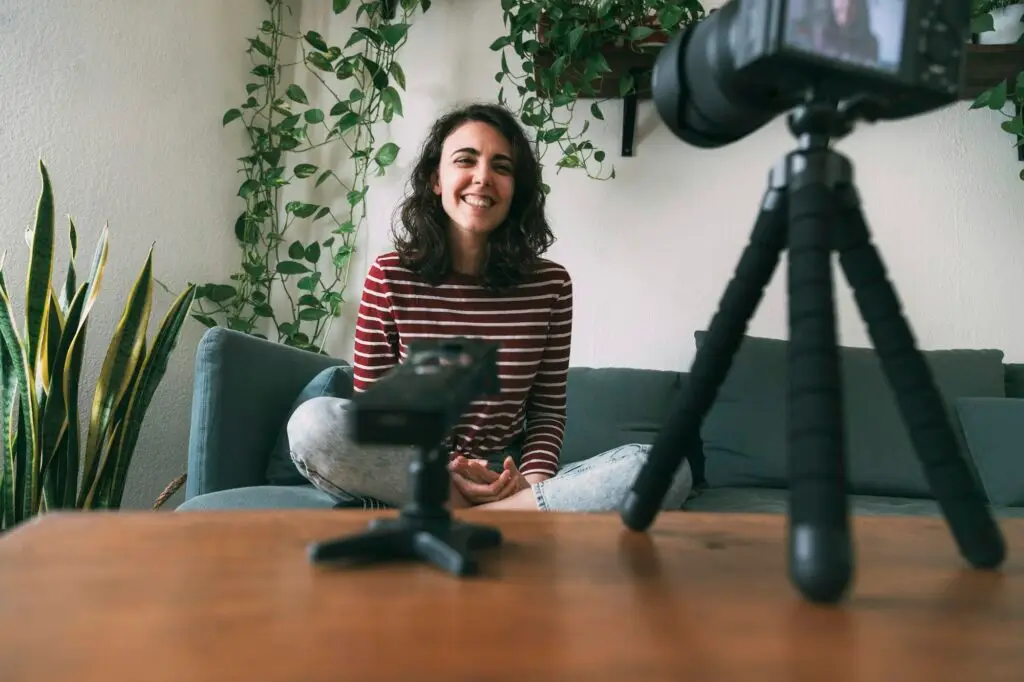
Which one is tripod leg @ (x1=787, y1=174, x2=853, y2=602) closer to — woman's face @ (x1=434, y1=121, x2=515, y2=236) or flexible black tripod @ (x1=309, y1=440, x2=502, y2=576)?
flexible black tripod @ (x1=309, y1=440, x2=502, y2=576)

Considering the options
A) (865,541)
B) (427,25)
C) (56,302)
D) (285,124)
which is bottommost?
(865,541)

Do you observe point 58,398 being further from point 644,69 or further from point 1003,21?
point 1003,21

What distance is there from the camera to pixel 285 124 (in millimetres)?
2199

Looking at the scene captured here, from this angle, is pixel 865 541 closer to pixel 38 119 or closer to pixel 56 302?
pixel 56 302

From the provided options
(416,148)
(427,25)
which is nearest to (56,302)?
(416,148)

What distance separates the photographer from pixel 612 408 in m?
1.90

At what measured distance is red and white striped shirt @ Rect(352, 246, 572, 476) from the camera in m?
1.41

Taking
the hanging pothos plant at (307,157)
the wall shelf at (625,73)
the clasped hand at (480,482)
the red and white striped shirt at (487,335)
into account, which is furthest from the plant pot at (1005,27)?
the clasped hand at (480,482)

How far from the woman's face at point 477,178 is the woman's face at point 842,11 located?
108 cm

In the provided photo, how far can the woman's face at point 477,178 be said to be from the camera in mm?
1460

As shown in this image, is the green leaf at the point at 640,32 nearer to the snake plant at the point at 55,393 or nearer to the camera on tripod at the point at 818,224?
the snake plant at the point at 55,393

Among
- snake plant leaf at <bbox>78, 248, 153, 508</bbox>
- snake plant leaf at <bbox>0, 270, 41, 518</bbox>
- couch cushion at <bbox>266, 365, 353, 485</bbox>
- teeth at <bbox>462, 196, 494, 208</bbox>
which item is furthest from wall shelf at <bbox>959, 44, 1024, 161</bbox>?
snake plant leaf at <bbox>0, 270, 41, 518</bbox>

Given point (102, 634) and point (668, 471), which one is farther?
point (668, 471)

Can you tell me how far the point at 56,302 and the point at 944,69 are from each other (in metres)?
1.60
